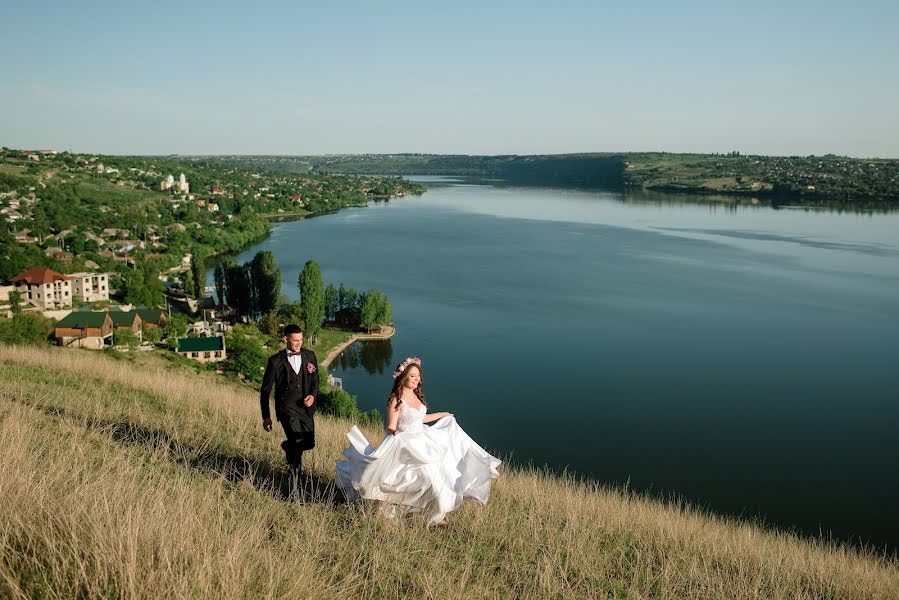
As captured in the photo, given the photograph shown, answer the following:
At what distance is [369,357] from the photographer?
27953 mm

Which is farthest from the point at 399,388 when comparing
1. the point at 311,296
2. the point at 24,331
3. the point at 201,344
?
the point at 311,296

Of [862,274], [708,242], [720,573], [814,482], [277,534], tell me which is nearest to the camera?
[277,534]

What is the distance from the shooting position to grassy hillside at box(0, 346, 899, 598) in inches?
103

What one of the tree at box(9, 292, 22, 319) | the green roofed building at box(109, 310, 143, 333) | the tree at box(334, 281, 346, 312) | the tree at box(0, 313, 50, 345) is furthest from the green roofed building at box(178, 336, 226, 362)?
the tree at box(9, 292, 22, 319)

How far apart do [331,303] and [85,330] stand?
11.2 m

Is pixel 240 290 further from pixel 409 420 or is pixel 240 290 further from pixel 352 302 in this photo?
pixel 409 420

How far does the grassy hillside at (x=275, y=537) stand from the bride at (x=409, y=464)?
0.42ft

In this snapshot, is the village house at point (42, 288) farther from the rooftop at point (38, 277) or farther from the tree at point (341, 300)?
the tree at point (341, 300)

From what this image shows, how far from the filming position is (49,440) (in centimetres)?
450

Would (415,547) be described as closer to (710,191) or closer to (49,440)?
(49,440)

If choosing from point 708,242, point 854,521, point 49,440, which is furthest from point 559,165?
point 49,440

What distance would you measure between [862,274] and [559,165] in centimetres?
13999

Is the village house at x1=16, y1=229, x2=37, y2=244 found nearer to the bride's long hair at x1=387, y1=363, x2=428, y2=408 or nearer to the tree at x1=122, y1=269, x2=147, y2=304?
the tree at x1=122, y1=269, x2=147, y2=304

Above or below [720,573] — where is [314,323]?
below
